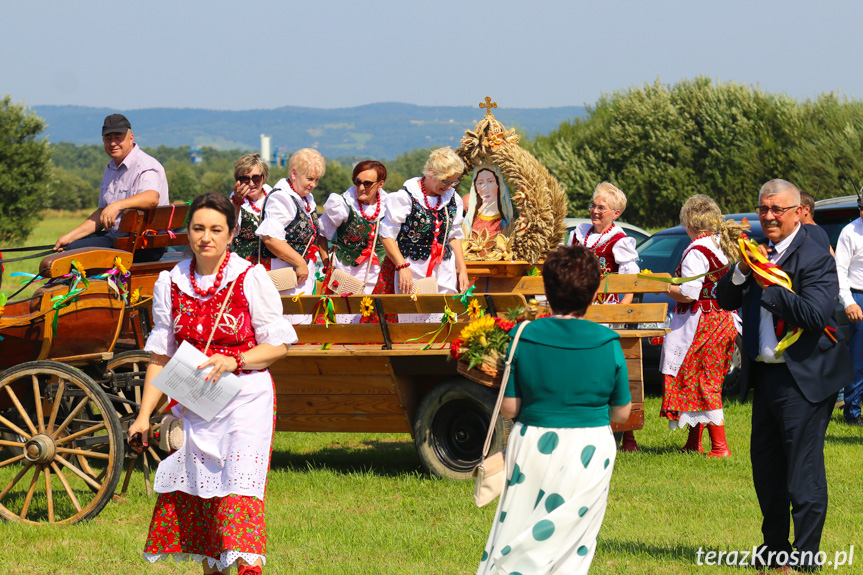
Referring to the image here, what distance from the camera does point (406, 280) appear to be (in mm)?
7504

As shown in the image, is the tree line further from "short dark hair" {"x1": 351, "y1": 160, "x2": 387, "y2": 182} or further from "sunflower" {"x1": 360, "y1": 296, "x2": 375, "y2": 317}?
"sunflower" {"x1": 360, "y1": 296, "x2": 375, "y2": 317}

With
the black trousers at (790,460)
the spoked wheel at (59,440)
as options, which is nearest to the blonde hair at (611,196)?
the black trousers at (790,460)

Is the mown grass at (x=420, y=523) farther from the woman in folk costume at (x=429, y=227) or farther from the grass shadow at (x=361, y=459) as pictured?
the woman in folk costume at (x=429, y=227)

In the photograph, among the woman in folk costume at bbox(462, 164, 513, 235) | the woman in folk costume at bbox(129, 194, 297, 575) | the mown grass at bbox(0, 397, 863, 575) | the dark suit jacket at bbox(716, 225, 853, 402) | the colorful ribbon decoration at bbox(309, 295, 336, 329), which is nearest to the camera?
the woman in folk costume at bbox(129, 194, 297, 575)

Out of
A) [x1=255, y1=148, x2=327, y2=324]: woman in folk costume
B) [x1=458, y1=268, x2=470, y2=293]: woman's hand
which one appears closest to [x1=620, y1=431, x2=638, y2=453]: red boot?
[x1=458, y1=268, x2=470, y2=293]: woman's hand

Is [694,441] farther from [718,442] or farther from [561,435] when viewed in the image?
[561,435]

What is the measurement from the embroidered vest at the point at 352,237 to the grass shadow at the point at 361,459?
1600 mm

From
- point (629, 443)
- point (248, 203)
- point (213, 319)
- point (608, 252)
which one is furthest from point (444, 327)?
point (213, 319)

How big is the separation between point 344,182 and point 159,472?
254 ft

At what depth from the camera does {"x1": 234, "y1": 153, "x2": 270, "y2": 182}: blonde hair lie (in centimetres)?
775

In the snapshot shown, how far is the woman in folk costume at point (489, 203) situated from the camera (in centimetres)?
853

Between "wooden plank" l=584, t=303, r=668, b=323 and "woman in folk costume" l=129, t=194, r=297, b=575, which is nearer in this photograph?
"woman in folk costume" l=129, t=194, r=297, b=575

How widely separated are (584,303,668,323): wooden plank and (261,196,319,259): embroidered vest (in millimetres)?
2260

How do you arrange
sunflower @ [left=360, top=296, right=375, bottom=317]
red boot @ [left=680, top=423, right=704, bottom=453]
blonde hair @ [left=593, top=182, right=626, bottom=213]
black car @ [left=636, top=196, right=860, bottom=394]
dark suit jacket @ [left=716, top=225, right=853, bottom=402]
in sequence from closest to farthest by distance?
dark suit jacket @ [left=716, top=225, right=853, bottom=402] < sunflower @ [left=360, top=296, right=375, bottom=317] < blonde hair @ [left=593, top=182, right=626, bottom=213] < red boot @ [left=680, top=423, right=704, bottom=453] < black car @ [left=636, top=196, right=860, bottom=394]
